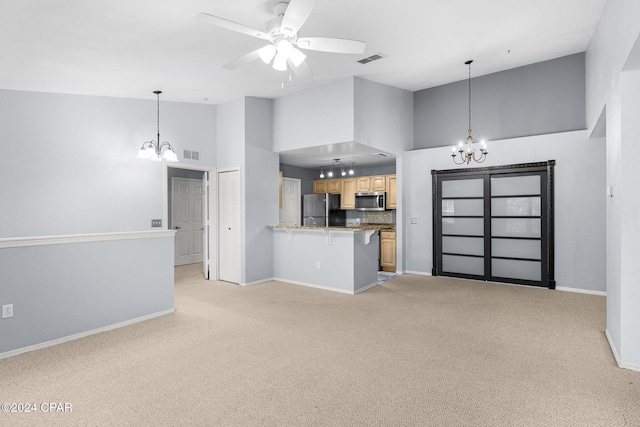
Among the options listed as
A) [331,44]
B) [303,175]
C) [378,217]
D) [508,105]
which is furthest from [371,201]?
[331,44]

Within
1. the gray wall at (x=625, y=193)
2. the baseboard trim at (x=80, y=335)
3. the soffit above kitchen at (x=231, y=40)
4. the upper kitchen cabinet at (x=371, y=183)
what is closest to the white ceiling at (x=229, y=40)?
the soffit above kitchen at (x=231, y=40)

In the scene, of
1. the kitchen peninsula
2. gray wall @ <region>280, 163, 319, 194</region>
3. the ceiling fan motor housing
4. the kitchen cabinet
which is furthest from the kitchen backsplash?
the ceiling fan motor housing

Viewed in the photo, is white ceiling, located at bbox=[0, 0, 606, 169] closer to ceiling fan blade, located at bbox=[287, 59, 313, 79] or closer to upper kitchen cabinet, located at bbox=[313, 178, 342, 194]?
ceiling fan blade, located at bbox=[287, 59, 313, 79]

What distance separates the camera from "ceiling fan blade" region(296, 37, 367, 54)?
2.98 meters

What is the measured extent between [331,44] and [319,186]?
6.38 meters

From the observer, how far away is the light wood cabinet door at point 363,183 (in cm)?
824

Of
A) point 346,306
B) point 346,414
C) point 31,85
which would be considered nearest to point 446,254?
point 346,306

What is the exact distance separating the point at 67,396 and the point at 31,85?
4.01 m

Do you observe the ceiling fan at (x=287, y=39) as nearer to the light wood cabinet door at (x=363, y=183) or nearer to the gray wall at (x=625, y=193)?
the gray wall at (x=625, y=193)

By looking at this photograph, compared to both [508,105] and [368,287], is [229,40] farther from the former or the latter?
[508,105]

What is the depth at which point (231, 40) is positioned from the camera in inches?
151

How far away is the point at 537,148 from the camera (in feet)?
18.3

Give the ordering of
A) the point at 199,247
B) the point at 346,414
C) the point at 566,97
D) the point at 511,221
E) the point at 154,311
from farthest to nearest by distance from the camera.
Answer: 1. the point at 199,247
2. the point at 511,221
3. the point at 566,97
4. the point at 154,311
5. the point at 346,414

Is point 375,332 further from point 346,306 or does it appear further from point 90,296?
point 90,296
